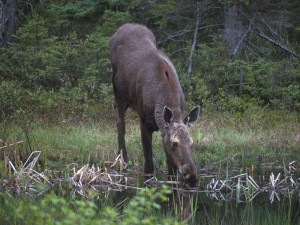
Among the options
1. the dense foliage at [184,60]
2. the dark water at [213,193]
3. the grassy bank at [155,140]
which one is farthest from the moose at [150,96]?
the dense foliage at [184,60]

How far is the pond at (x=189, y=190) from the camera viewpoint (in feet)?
27.2

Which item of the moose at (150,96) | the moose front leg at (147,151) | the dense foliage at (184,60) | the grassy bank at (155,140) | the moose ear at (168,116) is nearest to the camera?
the moose at (150,96)

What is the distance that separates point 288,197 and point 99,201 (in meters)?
2.73

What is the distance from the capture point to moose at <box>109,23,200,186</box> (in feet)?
31.3

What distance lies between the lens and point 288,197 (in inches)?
374

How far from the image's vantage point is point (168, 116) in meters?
9.88

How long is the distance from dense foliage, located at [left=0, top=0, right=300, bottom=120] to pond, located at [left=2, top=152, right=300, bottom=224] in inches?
231

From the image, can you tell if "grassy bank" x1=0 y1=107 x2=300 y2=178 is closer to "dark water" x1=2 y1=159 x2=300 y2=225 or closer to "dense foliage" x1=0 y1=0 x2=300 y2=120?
"dark water" x1=2 y1=159 x2=300 y2=225

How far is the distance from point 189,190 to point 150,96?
6.58 feet

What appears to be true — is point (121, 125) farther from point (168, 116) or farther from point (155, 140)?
point (168, 116)

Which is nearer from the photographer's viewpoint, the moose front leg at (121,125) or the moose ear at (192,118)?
the moose ear at (192,118)

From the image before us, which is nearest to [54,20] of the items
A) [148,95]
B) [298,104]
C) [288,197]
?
[298,104]

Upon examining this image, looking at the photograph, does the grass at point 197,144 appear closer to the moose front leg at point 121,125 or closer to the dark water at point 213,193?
the dark water at point 213,193

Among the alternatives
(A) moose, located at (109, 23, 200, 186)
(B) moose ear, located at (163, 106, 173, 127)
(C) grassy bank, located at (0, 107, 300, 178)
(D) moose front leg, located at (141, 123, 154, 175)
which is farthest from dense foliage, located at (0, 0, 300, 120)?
(B) moose ear, located at (163, 106, 173, 127)
